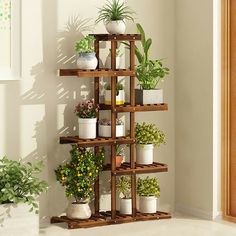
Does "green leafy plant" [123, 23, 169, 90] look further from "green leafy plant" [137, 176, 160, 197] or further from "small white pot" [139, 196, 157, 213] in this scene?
"small white pot" [139, 196, 157, 213]

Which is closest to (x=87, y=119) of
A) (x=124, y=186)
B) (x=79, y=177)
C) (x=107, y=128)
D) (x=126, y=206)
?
(x=107, y=128)

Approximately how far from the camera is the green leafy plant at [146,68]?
206 inches

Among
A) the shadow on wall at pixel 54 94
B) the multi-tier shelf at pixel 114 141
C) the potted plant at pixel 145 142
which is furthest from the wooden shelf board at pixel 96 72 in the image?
the potted plant at pixel 145 142

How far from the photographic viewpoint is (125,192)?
17.3ft

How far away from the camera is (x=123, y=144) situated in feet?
17.4

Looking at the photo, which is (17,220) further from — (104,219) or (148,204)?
(148,204)

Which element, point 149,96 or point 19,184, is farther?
point 149,96

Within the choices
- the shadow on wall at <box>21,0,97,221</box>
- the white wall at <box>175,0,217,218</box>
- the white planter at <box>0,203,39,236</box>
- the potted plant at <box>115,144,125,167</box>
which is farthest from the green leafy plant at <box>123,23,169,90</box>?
the white planter at <box>0,203,39,236</box>

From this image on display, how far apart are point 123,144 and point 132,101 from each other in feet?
1.16

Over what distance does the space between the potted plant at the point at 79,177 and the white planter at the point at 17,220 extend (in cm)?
43

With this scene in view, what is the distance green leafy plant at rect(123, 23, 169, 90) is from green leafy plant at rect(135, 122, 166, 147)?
291mm

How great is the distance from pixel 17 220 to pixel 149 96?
1.32 metres

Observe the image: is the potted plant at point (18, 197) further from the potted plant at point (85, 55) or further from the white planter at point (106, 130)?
the potted plant at point (85, 55)

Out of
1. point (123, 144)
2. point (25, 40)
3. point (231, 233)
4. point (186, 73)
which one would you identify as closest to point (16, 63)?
point (25, 40)
